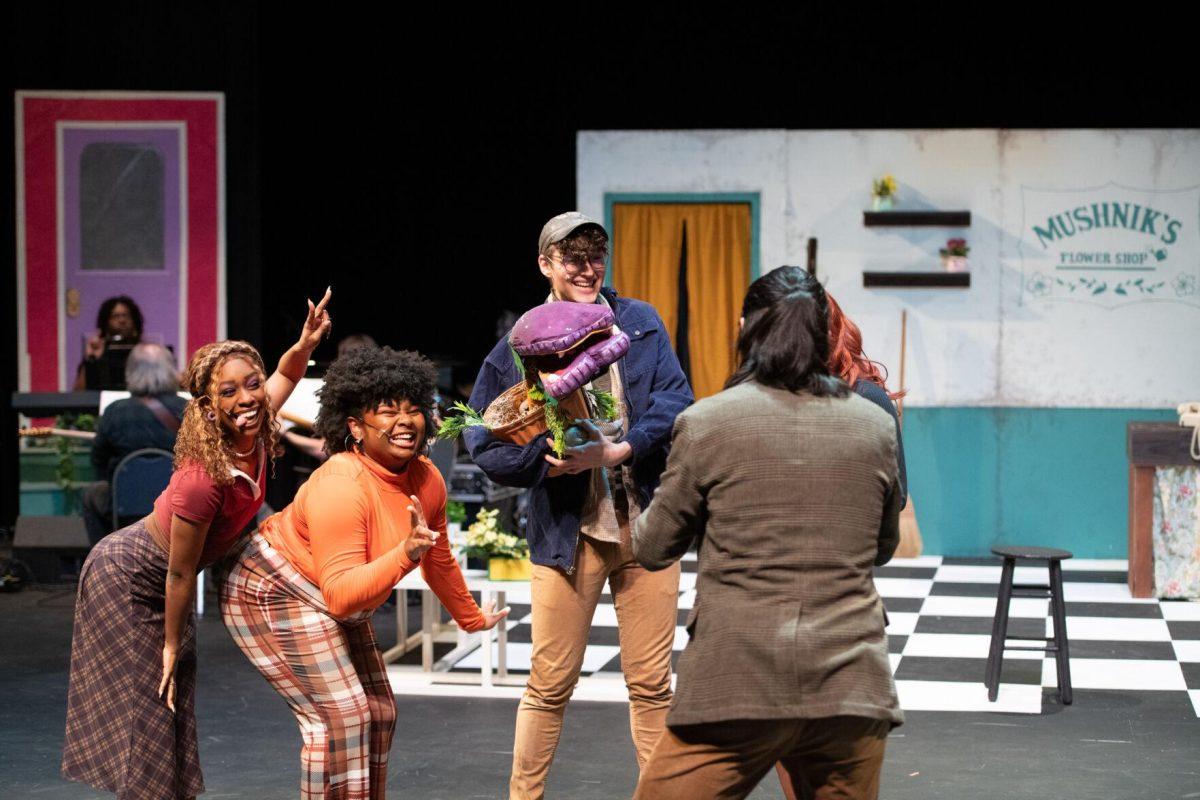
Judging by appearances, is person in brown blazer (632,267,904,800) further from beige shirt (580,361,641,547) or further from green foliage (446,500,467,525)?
green foliage (446,500,467,525)

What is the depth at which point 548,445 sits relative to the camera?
3.19 m

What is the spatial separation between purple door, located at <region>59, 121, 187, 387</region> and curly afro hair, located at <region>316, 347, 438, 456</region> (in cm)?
604

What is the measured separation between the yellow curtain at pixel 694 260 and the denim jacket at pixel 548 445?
4843 millimetres

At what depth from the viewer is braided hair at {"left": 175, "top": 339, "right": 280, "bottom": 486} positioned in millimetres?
3004

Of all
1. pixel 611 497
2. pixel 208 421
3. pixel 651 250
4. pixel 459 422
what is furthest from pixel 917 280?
pixel 208 421

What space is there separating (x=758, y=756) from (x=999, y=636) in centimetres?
286

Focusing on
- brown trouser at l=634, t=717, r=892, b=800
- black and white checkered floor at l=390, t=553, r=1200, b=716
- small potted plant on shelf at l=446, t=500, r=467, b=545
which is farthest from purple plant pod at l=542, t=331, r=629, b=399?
small potted plant on shelf at l=446, t=500, r=467, b=545

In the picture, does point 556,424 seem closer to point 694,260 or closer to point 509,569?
point 509,569

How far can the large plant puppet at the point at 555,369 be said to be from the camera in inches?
114

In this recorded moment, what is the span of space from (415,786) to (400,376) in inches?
57.5

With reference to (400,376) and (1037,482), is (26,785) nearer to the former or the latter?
(400,376)

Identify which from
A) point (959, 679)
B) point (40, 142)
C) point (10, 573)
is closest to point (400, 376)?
point (959, 679)

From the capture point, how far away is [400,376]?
3.00 meters

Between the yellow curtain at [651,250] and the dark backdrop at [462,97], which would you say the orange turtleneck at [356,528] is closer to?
the yellow curtain at [651,250]
